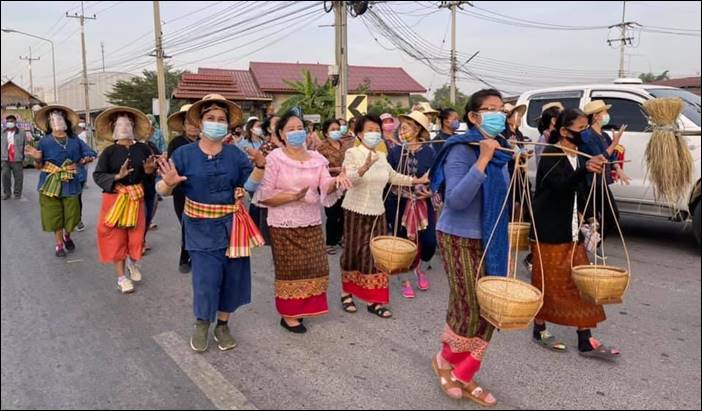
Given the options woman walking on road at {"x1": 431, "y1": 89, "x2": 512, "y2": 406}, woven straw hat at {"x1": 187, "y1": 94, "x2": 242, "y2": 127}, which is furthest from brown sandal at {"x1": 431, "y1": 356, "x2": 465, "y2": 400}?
woven straw hat at {"x1": 187, "y1": 94, "x2": 242, "y2": 127}

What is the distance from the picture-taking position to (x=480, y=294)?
265 centimetres

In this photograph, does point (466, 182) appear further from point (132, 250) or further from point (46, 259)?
point (46, 259)

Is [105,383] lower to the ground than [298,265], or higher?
lower

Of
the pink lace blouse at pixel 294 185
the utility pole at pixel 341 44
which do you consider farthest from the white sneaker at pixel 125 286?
the utility pole at pixel 341 44

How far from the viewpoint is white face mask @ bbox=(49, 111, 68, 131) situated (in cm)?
616

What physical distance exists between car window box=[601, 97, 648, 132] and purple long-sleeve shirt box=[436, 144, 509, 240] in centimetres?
455

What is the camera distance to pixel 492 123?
2832 millimetres

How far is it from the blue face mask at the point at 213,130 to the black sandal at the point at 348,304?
1.78 m

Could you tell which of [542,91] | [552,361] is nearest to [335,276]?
[552,361]

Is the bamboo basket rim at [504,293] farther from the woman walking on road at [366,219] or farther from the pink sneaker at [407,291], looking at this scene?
the pink sneaker at [407,291]

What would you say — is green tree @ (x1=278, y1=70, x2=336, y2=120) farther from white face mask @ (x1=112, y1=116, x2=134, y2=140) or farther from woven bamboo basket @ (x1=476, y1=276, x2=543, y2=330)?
woven bamboo basket @ (x1=476, y1=276, x2=543, y2=330)

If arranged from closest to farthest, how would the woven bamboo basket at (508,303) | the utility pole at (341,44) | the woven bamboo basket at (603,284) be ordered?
the woven bamboo basket at (508,303)
the woven bamboo basket at (603,284)
the utility pole at (341,44)

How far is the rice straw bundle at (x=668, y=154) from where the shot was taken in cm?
396

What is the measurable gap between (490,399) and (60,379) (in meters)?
2.43
